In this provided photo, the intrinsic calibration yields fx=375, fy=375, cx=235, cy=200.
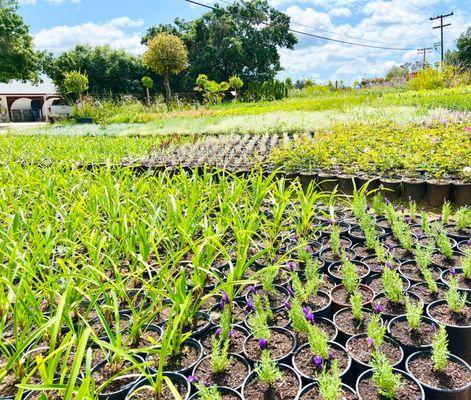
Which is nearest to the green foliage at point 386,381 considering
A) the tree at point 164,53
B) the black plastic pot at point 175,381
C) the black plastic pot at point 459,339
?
the black plastic pot at point 459,339

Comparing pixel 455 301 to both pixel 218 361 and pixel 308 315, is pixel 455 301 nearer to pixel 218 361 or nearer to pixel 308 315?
pixel 308 315

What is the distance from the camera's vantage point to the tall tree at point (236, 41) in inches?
1379

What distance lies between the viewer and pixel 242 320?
217cm

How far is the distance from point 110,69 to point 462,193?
35.4 meters

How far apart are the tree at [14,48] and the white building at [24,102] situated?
34.9 feet

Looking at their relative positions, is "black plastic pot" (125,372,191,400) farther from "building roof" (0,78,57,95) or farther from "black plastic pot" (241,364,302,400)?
"building roof" (0,78,57,95)

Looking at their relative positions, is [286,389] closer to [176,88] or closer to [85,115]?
[85,115]

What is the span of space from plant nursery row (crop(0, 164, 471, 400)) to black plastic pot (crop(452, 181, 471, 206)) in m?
1.34

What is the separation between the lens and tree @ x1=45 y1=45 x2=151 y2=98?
114 ft

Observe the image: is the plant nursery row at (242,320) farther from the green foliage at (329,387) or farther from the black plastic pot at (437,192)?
the black plastic pot at (437,192)

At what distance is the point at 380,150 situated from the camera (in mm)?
5730

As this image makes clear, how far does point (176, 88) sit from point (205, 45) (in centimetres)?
485

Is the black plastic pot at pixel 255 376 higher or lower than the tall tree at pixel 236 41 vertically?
lower

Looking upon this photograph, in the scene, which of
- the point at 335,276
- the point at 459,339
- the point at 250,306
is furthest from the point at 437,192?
the point at 250,306
